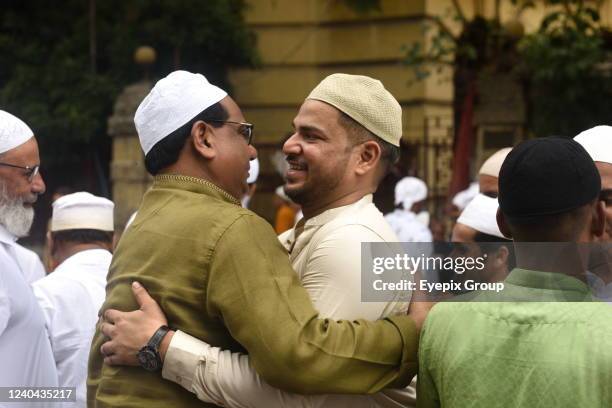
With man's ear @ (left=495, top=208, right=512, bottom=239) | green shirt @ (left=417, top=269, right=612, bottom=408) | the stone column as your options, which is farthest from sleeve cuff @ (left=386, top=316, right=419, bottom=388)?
the stone column

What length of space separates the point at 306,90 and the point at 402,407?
42.6ft

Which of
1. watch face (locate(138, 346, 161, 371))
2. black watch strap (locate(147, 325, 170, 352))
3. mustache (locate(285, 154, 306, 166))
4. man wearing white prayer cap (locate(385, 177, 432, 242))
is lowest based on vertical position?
man wearing white prayer cap (locate(385, 177, 432, 242))

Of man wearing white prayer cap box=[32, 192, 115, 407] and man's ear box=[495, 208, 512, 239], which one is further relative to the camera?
man wearing white prayer cap box=[32, 192, 115, 407]

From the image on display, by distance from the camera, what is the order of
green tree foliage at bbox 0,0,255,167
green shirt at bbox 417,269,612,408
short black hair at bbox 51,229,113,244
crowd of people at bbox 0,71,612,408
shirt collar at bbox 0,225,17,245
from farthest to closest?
green tree foliage at bbox 0,0,255,167, short black hair at bbox 51,229,113,244, shirt collar at bbox 0,225,17,245, crowd of people at bbox 0,71,612,408, green shirt at bbox 417,269,612,408

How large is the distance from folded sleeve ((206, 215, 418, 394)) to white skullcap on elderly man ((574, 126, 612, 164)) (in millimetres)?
1065

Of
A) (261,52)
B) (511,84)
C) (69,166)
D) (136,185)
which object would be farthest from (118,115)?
(511,84)

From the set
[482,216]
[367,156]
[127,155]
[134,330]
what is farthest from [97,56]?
[134,330]

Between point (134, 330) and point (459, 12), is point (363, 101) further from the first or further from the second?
point (459, 12)

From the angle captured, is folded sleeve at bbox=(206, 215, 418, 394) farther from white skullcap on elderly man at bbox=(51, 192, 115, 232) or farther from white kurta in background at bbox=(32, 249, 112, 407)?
white skullcap on elderly man at bbox=(51, 192, 115, 232)

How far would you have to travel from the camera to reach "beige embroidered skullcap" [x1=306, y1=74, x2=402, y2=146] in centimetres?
296

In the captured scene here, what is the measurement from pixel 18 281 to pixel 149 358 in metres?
1.38

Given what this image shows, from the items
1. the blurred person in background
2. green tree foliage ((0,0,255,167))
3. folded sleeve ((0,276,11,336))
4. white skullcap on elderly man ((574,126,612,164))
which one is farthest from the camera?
green tree foliage ((0,0,255,167))

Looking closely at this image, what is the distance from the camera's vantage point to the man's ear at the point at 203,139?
3000 mm

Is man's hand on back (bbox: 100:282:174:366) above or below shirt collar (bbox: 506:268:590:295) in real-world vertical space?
below
